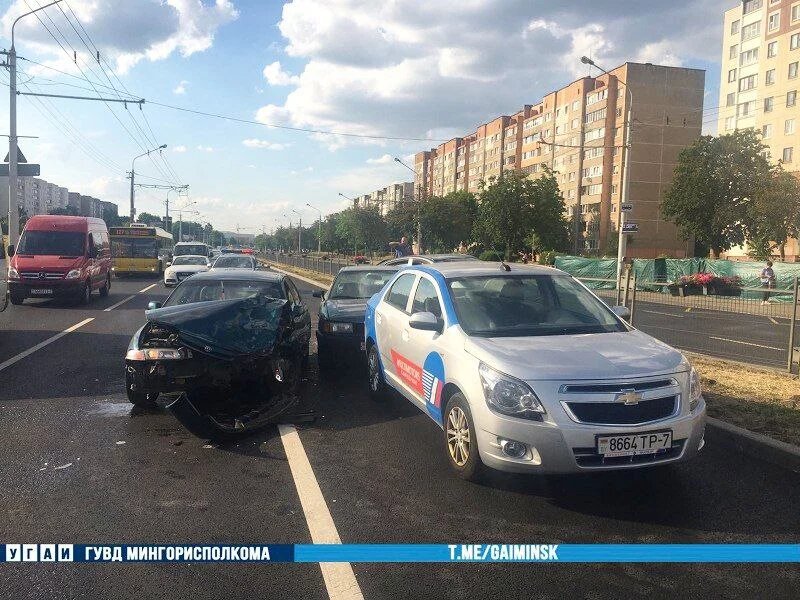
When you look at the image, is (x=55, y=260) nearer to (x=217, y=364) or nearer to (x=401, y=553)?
(x=217, y=364)

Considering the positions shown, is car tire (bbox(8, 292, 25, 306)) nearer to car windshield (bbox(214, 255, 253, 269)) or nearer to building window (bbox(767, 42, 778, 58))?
car windshield (bbox(214, 255, 253, 269))

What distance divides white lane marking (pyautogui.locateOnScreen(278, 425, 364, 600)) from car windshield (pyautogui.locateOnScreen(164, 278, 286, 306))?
2694 millimetres

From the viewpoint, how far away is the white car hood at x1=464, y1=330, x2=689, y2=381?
445 cm

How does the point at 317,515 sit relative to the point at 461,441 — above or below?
below

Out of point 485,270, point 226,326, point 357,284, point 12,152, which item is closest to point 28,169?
point 12,152

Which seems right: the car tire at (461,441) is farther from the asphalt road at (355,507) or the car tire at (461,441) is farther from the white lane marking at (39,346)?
the white lane marking at (39,346)

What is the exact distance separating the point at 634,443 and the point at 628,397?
0.99 feet

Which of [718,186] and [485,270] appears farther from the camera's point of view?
[718,186]

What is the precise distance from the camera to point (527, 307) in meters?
5.77

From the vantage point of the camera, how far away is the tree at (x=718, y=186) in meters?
45.5

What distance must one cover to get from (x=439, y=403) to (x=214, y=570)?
2.28 m

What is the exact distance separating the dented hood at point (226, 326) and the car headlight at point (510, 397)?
2.93 meters

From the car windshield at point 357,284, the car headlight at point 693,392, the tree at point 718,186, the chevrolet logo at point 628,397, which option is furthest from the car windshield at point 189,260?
Result: the tree at point 718,186

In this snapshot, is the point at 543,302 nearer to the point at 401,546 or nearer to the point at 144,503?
the point at 401,546
